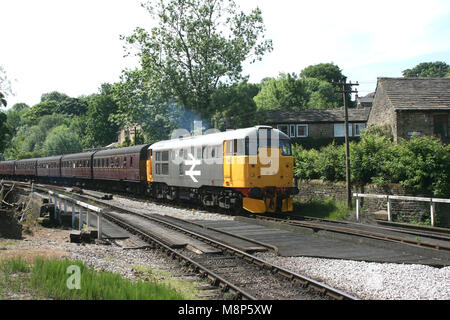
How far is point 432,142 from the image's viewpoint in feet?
57.6

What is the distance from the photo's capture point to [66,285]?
6188 millimetres

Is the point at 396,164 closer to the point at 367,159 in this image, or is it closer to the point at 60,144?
the point at 367,159

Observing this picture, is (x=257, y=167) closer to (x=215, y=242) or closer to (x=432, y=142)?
(x=215, y=242)

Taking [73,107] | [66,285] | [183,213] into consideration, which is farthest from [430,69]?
[66,285]

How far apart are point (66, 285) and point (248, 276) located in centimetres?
332

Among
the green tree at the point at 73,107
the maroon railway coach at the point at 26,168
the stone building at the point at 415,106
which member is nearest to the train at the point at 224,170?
the stone building at the point at 415,106

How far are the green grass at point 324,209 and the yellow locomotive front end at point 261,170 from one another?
198 cm

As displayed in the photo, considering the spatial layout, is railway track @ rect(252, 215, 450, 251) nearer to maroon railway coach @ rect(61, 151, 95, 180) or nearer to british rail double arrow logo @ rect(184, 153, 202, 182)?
british rail double arrow logo @ rect(184, 153, 202, 182)

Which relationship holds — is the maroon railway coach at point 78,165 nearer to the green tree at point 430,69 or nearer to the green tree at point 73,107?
the green tree at point 73,107

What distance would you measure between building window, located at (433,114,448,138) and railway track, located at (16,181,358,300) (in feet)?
66.1

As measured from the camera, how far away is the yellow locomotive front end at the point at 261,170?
1616 cm

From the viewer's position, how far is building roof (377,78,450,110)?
26.3 meters
